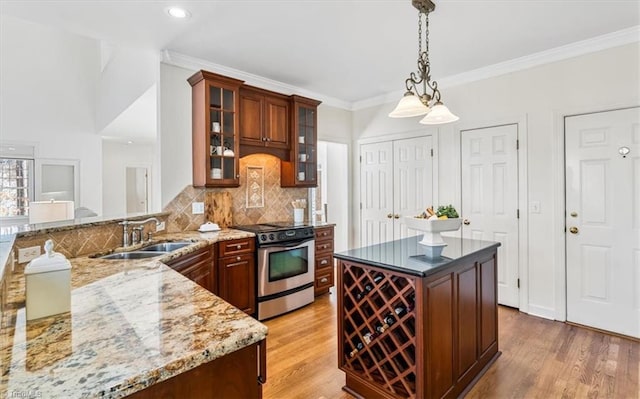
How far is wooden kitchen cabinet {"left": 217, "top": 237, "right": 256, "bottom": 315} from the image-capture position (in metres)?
3.09

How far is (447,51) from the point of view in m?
3.33

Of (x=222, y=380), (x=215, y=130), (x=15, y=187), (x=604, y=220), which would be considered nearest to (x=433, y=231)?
(x=222, y=380)

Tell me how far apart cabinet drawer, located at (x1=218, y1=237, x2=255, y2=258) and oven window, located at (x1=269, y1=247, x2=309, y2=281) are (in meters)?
0.25

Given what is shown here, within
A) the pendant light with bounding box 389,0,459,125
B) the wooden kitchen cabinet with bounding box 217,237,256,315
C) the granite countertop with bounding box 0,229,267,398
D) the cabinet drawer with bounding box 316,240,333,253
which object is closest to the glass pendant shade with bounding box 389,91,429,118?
the pendant light with bounding box 389,0,459,125

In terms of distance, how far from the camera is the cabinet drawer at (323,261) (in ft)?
13.5

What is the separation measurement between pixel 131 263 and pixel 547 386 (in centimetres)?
291

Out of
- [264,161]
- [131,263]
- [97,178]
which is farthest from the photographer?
[97,178]

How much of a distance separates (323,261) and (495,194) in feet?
7.33

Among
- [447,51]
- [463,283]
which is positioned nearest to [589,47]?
[447,51]

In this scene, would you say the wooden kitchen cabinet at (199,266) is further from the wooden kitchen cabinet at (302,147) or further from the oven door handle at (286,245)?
the wooden kitchen cabinet at (302,147)

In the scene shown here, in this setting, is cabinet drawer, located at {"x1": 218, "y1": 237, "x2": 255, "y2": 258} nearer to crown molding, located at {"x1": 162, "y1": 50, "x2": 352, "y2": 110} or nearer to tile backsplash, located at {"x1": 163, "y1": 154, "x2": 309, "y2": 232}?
tile backsplash, located at {"x1": 163, "y1": 154, "x2": 309, "y2": 232}

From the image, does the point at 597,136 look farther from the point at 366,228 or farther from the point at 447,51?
the point at 366,228

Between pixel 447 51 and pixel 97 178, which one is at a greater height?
pixel 447 51

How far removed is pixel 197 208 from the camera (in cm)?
356
